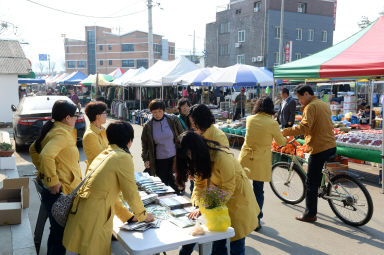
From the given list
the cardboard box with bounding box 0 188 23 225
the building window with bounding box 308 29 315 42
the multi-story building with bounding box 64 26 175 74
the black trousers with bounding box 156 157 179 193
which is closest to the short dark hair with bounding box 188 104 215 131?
the black trousers with bounding box 156 157 179 193

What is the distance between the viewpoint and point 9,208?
188 inches

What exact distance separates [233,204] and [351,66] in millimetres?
4663

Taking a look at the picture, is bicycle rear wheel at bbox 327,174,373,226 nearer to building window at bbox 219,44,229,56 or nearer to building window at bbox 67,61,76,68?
building window at bbox 219,44,229,56

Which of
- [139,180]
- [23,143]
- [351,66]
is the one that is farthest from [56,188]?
[23,143]

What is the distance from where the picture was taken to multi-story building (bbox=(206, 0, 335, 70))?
3612 centimetres

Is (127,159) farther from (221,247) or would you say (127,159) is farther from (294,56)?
(294,56)

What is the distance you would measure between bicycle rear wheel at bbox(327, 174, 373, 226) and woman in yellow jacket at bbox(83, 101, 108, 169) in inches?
128

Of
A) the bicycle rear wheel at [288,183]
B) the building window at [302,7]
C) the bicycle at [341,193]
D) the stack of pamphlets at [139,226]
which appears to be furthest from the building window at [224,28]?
the stack of pamphlets at [139,226]

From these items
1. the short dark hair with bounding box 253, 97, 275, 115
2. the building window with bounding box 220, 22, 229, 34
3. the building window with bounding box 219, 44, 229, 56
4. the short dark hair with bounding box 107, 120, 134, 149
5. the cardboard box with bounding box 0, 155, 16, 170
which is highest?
the building window with bounding box 220, 22, 229, 34

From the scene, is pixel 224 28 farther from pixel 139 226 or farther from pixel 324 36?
pixel 139 226

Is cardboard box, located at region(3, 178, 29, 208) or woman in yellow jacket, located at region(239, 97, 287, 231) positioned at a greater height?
woman in yellow jacket, located at region(239, 97, 287, 231)

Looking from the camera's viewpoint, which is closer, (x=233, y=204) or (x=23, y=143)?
(x=233, y=204)

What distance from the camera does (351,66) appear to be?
6.36 metres

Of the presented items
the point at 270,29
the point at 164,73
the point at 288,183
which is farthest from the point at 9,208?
the point at 270,29
